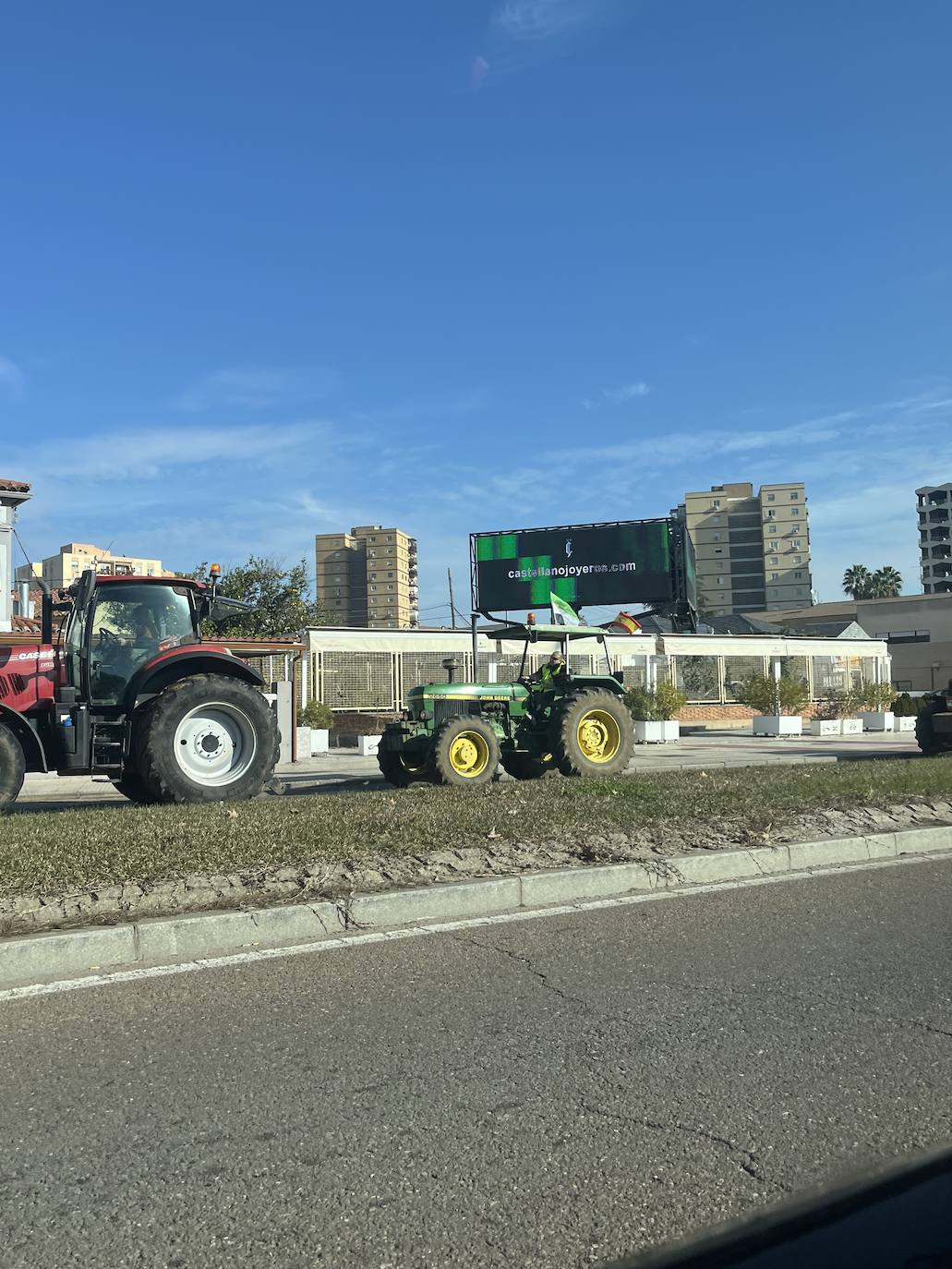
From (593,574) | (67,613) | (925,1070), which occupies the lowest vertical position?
(925,1070)

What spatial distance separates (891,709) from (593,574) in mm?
11019

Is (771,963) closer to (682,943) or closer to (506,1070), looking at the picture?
(682,943)

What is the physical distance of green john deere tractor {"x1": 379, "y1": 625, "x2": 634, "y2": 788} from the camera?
44.1ft

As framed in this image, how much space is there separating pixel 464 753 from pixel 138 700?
4.50 meters

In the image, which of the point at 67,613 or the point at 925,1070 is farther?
the point at 67,613

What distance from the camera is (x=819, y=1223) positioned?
2.00 meters

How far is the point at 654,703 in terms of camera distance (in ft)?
94.9

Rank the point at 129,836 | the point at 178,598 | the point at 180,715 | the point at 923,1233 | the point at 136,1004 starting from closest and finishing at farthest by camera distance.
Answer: the point at 923,1233, the point at 136,1004, the point at 129,836, the point at 180,715, the point at 178,598

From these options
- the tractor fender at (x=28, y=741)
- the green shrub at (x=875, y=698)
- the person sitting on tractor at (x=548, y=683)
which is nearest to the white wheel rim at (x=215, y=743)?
the tractor fender at (x=28, y=741)

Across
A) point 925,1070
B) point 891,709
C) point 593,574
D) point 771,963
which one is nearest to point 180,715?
point 771,963

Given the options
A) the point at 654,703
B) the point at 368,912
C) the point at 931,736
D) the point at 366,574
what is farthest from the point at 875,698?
the point at 366,574

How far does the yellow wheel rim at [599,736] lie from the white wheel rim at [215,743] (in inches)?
208

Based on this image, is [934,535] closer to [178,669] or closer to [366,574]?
[366,574]

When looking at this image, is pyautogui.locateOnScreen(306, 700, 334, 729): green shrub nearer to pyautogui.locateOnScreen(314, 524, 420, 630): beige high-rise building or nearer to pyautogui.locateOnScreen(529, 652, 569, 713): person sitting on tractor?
pyautogui.locateOnScreen(529, 652, 569, 713): person sitting on tractor
